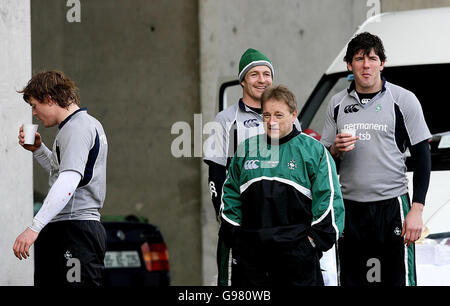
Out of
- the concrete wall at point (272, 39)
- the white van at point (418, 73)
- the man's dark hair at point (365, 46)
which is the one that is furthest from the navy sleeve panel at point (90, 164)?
the concrete wall at point (272, 39)

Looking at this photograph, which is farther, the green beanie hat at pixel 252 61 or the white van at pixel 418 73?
the white van at pixel 418 73

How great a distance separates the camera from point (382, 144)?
553cm

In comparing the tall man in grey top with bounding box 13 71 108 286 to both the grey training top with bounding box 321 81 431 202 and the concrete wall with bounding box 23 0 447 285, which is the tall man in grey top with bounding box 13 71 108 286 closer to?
the grey training top with bounding box 321 81 431 202

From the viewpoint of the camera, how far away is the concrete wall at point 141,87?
36.3ft

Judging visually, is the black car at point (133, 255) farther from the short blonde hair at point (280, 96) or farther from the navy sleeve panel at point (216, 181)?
the short blonde hair at point (280, 96)

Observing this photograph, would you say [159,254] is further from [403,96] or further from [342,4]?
[342,4]

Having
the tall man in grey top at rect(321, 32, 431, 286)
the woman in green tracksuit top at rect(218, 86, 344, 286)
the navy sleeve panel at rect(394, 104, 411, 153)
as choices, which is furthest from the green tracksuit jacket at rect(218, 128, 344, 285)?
the navy sleeve panel at rect(394, 104, 411, 153)

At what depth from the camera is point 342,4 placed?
11539 millimetres

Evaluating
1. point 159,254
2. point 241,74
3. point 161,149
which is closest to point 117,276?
point 159,254

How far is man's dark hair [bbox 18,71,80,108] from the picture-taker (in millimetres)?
5047

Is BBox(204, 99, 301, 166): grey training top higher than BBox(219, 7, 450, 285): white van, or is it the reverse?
BBox(219, 7, 450, 285): white van

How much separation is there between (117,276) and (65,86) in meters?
2.81

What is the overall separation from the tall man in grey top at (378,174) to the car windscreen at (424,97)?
0.68 metres

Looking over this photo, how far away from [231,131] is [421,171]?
107 centimetres
